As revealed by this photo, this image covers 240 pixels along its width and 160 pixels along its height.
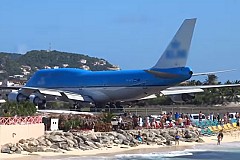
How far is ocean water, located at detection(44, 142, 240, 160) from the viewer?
2809cm

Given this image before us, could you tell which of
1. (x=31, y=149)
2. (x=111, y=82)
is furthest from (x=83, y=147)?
(x=111, y=82)

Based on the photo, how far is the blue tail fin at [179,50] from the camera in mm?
47312

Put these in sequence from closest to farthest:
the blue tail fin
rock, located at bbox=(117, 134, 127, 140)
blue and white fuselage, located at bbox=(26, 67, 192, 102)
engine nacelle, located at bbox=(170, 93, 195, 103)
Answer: rock, located at bbox=(117, 134, 127, 140) < blue and white fuselage, located at bbox=(26, 67, 192, 102) < the blue tail fin < engine nacelle, located at bbox=(170, 93, 195, 103)

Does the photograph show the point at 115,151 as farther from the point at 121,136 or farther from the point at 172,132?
the point at 172,132

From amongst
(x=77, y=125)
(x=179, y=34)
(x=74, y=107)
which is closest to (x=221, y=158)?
(x=77, y=125)

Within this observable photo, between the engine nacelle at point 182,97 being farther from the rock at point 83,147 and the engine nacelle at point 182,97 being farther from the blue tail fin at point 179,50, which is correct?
the rock at point 83,147

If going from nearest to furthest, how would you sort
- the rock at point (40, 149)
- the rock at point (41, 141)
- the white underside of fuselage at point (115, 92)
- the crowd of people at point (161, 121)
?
the rock at point (40, 149) < the rock at point (41, 141) < the crowd of people at point (161, 121) < the white underside of fuselage at point (115, 92)

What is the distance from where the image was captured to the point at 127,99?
50.2 meters

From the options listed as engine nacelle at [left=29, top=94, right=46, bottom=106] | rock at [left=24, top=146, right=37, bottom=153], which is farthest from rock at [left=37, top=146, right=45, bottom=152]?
engine nacelle at [left=29, top=94, right=46, bottom=106]

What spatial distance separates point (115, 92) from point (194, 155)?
2017 centimetres

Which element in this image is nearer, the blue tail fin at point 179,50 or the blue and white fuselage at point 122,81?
the blue and white fuselage at point 122,81

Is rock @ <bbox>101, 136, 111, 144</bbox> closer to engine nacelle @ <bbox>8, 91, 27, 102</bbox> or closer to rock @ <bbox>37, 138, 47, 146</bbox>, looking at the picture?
rock @ <bbox>37, 138, 47, 146</bbox>

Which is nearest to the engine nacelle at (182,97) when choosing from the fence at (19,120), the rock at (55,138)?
the rock at (55,138)

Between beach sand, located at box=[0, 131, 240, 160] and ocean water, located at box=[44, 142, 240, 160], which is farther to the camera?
ocean water, located at box=[44, 142, 240, 160]
